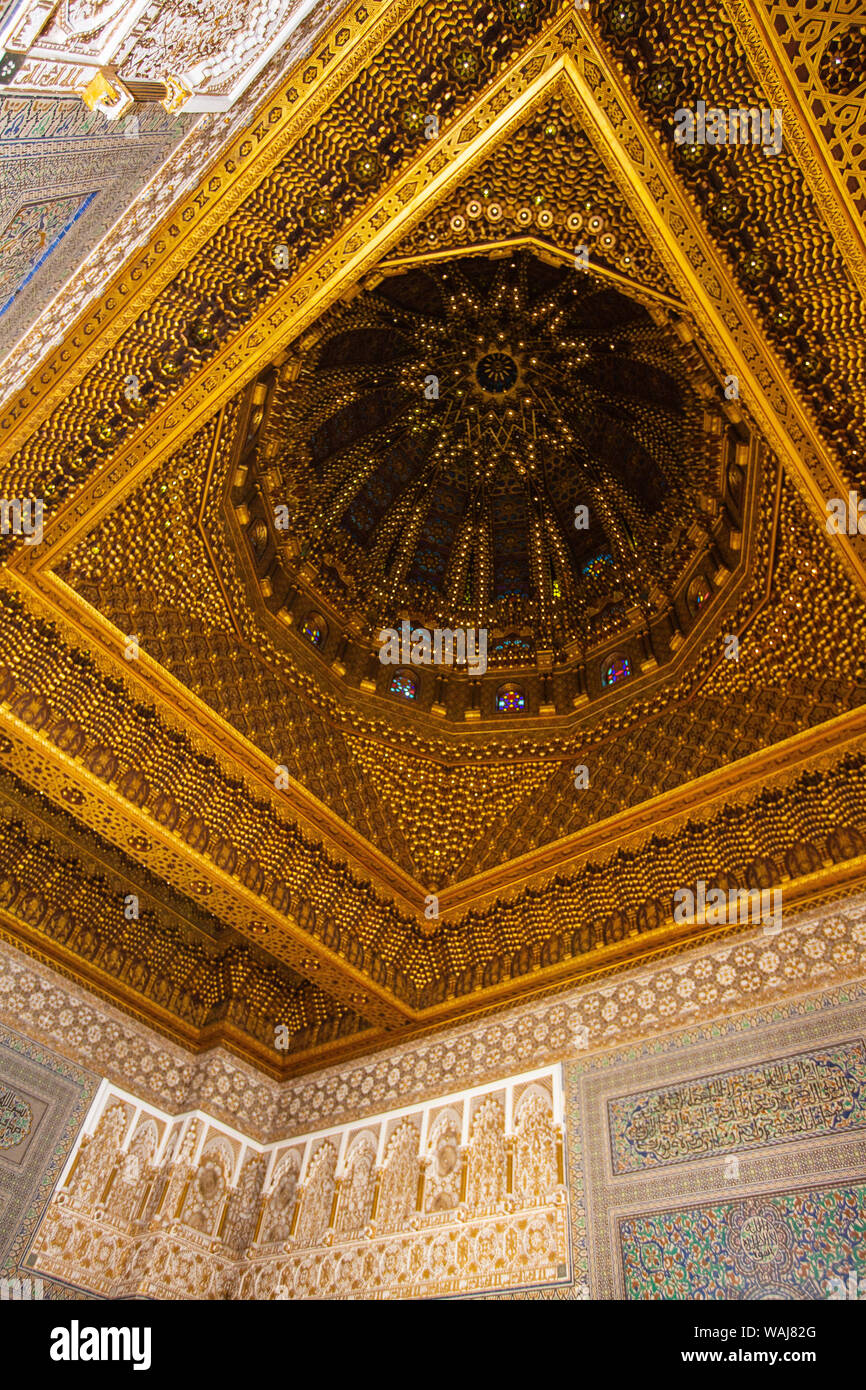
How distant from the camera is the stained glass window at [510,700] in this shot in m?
6.69

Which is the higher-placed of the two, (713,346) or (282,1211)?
(713,346)

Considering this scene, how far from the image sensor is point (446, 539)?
23.7 feet

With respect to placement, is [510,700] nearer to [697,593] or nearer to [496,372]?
[697,593]

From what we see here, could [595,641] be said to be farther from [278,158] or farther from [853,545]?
[278,158]

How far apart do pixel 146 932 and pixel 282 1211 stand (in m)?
2.04

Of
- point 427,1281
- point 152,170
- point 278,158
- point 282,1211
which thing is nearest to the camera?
point 152,170

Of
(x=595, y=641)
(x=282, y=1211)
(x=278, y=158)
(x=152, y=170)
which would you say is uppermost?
(x=595, y=641)

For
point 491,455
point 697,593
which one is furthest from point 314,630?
point 697,593

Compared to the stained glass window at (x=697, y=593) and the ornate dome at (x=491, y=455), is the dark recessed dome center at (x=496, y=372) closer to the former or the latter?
the ornate dome at (x=491, y=455)

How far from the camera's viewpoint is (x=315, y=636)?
6.50 metres

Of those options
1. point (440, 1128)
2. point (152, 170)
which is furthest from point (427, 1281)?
point (152, 170)

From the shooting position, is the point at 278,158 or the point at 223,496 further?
the point at 223,496

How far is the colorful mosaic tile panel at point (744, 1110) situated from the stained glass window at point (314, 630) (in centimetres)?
361

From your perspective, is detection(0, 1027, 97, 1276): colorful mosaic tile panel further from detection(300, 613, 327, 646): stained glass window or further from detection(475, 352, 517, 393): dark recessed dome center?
detection(475, 352, 517, 393): dark recessed dome center
